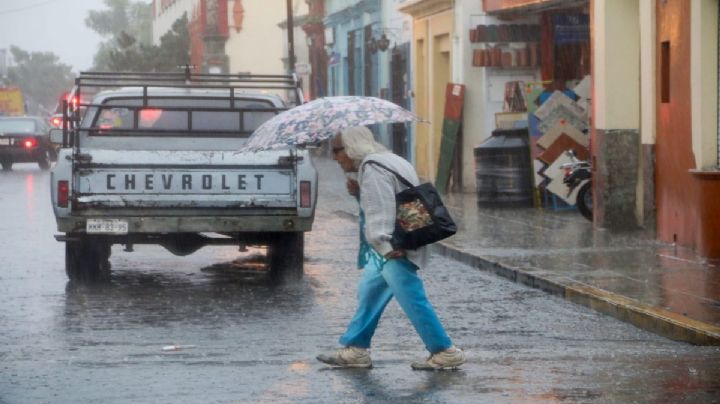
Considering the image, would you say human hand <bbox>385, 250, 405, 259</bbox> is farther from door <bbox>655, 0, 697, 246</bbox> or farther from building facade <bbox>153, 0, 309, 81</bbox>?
building facade <bbox>153, 0, 309, 81</bbox>

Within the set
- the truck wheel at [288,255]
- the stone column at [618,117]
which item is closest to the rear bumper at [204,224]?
the truck wheel at [288,255]

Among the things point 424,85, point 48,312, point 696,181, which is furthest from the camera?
point 424,85

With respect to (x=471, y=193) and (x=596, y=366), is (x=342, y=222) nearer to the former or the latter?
(x=471, y=193)

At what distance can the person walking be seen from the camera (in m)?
8.99

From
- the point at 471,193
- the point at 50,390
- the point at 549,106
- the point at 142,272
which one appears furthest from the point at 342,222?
the point at 50,390

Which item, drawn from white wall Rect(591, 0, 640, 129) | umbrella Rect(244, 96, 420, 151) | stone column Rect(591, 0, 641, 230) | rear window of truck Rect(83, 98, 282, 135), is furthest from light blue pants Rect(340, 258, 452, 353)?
white wall Rect(591, 0, 640, 129)

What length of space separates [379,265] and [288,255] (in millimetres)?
5641

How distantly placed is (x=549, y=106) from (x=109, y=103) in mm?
8230

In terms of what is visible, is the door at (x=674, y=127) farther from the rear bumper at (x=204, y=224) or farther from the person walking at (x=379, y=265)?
the person walking at (x=379, y=265)

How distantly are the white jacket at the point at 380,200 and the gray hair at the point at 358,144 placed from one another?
0.15 meters

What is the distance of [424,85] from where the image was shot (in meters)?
31.5

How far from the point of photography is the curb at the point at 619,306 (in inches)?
416

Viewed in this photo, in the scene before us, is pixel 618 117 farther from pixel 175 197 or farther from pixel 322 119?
pixel 322 119

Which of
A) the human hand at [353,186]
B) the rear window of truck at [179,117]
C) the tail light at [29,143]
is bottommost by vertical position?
the tail light at [29,143]
